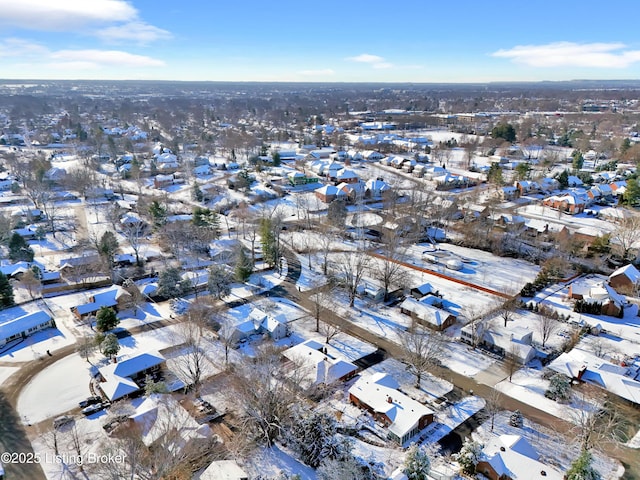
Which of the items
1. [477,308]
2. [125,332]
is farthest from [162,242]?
[477,308]

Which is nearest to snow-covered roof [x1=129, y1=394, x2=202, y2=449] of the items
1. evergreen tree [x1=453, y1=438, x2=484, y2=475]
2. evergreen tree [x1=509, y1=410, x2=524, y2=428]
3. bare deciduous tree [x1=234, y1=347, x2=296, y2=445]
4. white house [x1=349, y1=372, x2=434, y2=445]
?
bare deciduous tree [x1=234, y1=347, x2=296, y2=445]

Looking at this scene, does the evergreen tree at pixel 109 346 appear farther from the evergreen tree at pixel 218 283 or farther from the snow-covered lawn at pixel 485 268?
the snow-covered lawn at pixel 485 268

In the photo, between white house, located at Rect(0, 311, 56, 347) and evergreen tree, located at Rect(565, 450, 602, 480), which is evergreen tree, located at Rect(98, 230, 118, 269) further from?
evergreen tree, located at Rect(565, 450, 602, 480)

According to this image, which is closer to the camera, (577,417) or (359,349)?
(577,417)

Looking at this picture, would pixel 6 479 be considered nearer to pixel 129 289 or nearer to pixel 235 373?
pixel 235 373

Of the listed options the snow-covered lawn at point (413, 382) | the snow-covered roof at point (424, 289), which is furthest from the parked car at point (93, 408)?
A: the snow-covered roof at point (424, 289)

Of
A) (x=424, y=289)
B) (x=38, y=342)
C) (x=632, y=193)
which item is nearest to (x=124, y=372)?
(x=38, y=342)

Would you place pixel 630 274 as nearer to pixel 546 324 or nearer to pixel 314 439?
pixel 546 324
